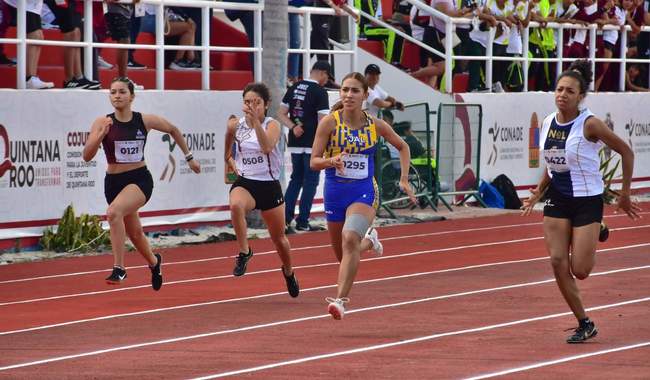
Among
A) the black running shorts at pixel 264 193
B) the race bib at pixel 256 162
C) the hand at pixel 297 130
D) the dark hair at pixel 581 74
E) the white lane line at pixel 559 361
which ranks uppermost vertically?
the dark hair at pixel 581 74

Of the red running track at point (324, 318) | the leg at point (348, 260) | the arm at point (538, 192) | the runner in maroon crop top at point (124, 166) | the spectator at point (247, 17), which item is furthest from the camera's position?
the spectator at point (247, 17)

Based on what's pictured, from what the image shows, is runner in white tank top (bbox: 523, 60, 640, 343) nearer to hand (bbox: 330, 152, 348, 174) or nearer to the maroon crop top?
hand (bbox: 330, 152, 348, 174)

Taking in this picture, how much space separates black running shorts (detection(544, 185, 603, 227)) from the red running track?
0.86 metres

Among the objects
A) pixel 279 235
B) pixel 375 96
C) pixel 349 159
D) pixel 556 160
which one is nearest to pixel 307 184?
pixel 375 96

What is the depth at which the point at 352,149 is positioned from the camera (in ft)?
40.9

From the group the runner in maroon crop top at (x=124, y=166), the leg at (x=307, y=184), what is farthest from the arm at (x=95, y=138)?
the leg at (x=307, y=184)

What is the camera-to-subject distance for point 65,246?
58.6 feet

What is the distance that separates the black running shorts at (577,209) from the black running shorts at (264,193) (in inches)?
146

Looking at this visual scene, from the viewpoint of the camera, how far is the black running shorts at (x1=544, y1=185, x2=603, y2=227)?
35.6 ft

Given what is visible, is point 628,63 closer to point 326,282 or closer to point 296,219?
point 296,219

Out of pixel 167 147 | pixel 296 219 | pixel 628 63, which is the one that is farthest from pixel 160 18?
pixel 628 63

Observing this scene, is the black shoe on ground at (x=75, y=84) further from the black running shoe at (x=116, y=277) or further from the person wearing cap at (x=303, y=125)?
the black running shoe at (x=116, y=277)

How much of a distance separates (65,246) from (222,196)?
3.43m

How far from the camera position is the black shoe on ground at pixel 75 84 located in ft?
59.8
